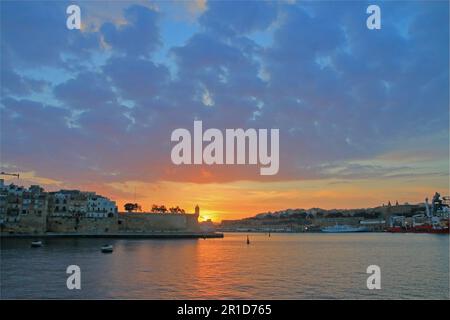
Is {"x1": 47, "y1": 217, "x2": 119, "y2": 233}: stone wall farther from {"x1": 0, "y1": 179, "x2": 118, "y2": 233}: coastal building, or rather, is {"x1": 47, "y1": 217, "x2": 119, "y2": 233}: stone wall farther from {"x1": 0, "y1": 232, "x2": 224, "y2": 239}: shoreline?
{"x1": 0, "y1": 232, "x2": 224, "y2": 239}: shoreline

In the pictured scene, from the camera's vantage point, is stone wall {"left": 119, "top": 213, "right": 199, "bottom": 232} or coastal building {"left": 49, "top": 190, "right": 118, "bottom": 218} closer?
coastal building {"left": 49, "top": 190, "right": 118, "bottom": 218}

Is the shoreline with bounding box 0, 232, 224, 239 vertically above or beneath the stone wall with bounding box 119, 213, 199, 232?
beneath

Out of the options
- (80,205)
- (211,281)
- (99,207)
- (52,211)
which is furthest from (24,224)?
(211,281)

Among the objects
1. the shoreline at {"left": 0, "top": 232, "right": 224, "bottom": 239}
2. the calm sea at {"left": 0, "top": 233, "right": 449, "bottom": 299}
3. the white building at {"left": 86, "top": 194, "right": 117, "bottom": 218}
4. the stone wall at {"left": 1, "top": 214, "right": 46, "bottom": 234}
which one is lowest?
the shoreline at {"left": 0, "top": 232, "right": 224, "bottom": 239}

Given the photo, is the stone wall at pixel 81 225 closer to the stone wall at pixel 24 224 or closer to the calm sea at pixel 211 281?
the stone wall at pixel 24 224

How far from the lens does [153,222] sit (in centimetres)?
12694

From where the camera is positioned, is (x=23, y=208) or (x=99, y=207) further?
(x=99, y=207)

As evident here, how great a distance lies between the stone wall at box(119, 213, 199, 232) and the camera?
400 ft

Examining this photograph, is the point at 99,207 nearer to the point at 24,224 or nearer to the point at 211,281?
the point at 24,224

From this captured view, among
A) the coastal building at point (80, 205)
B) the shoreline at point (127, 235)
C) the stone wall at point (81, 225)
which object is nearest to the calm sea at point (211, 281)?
the shoreline at point (127, 235)

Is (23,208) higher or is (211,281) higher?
(23,208)

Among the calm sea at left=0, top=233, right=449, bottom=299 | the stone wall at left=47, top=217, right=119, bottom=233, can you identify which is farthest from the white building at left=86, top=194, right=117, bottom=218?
the calm sea at left=0, top=233, right=449, bottom=299
